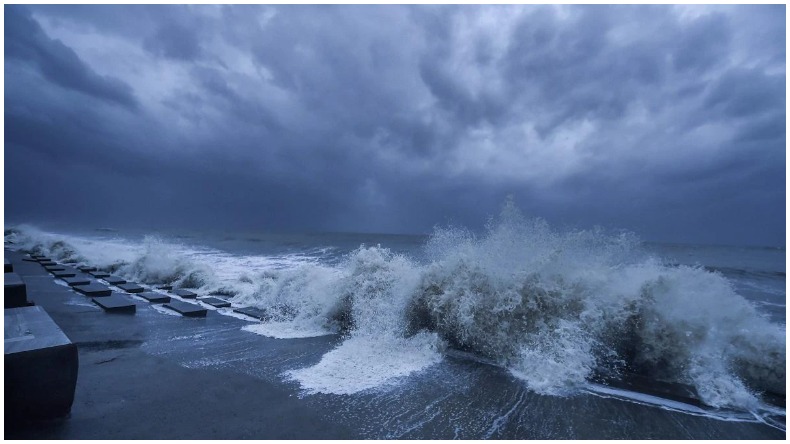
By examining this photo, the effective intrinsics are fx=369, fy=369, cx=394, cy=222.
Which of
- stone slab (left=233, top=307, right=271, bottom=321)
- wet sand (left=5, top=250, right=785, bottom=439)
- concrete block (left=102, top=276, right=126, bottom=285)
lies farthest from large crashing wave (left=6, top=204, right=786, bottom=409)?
concrete block (left=102, top=276, right=126, bottom=285)

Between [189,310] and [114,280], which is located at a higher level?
[114,280]

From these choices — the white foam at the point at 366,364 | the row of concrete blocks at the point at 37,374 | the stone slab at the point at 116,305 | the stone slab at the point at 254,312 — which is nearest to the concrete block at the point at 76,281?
the stone slab at the point at 116,305

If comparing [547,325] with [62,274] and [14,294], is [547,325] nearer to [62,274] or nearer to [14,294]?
[14,294]

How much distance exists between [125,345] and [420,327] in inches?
175

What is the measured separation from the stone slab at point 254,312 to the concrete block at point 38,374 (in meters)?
4.23

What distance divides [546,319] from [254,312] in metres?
5.73

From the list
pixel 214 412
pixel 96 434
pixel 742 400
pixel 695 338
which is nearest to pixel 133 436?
pixel 96 434

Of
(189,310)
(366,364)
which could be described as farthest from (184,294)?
(366,364)

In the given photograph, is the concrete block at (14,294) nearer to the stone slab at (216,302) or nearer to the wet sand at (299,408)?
the wet sand at (299,408)

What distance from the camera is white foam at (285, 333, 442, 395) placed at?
4186 millimetres

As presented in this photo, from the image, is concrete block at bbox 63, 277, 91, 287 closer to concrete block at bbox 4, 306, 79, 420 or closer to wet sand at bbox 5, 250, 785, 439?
wet sand at bbox 5, 250, 785, 439

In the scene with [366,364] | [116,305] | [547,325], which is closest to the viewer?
[366,364]

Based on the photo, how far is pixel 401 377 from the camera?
444 centimetres

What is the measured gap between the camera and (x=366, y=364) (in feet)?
15.8
